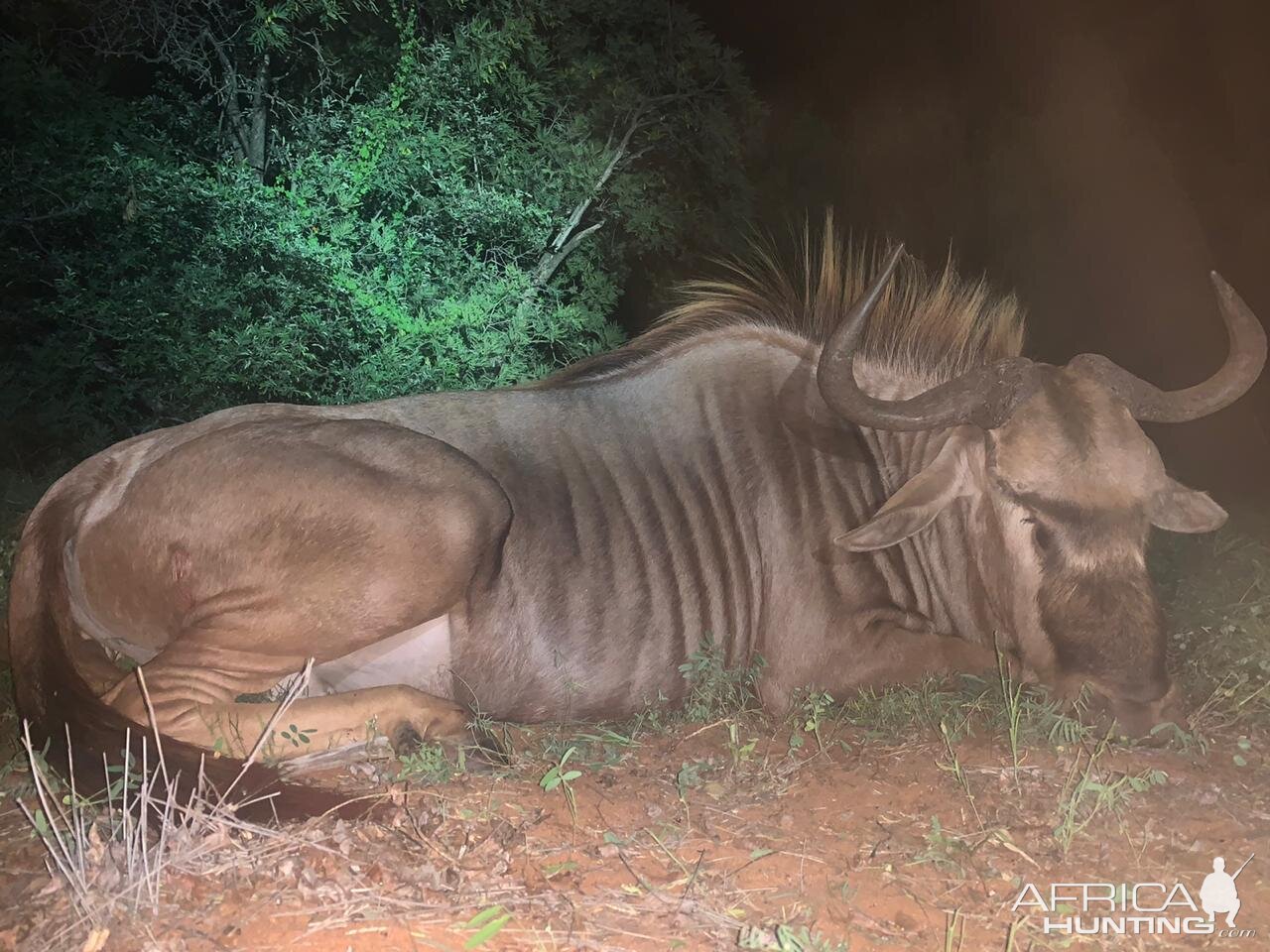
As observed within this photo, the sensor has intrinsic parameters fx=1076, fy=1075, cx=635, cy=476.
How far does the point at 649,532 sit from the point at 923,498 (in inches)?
40.6

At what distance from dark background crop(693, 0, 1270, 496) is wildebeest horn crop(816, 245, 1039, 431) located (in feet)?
36.2

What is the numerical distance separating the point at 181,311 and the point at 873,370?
4966 mm

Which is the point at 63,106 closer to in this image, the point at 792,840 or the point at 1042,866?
the point at 792,840

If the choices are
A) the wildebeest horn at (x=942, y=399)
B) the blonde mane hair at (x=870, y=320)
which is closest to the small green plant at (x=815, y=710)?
the wildebeest horn at (x=942, y=399)

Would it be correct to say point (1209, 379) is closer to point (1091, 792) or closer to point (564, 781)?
point (1091, 792)

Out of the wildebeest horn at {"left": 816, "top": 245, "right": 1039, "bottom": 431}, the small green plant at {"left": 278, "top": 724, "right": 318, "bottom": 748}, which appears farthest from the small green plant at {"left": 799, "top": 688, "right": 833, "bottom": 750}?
the small green plant at {"left": 278, "top": 724, "right": 318, "bottom": 748}

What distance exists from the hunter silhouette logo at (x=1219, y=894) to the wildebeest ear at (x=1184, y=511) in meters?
1.51

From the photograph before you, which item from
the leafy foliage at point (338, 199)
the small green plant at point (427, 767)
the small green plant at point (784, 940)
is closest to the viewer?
the small green plant at point (784, 940)

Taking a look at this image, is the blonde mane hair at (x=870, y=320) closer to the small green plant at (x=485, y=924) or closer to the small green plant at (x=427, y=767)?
the small green plant at (x=427, y=767)

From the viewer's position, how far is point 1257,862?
105 inches

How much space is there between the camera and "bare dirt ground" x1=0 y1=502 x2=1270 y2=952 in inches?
87.9

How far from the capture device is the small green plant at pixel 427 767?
2.97 meters

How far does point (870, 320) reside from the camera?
14.8 feet

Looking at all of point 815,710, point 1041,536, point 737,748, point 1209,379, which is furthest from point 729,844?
point 1209,379
